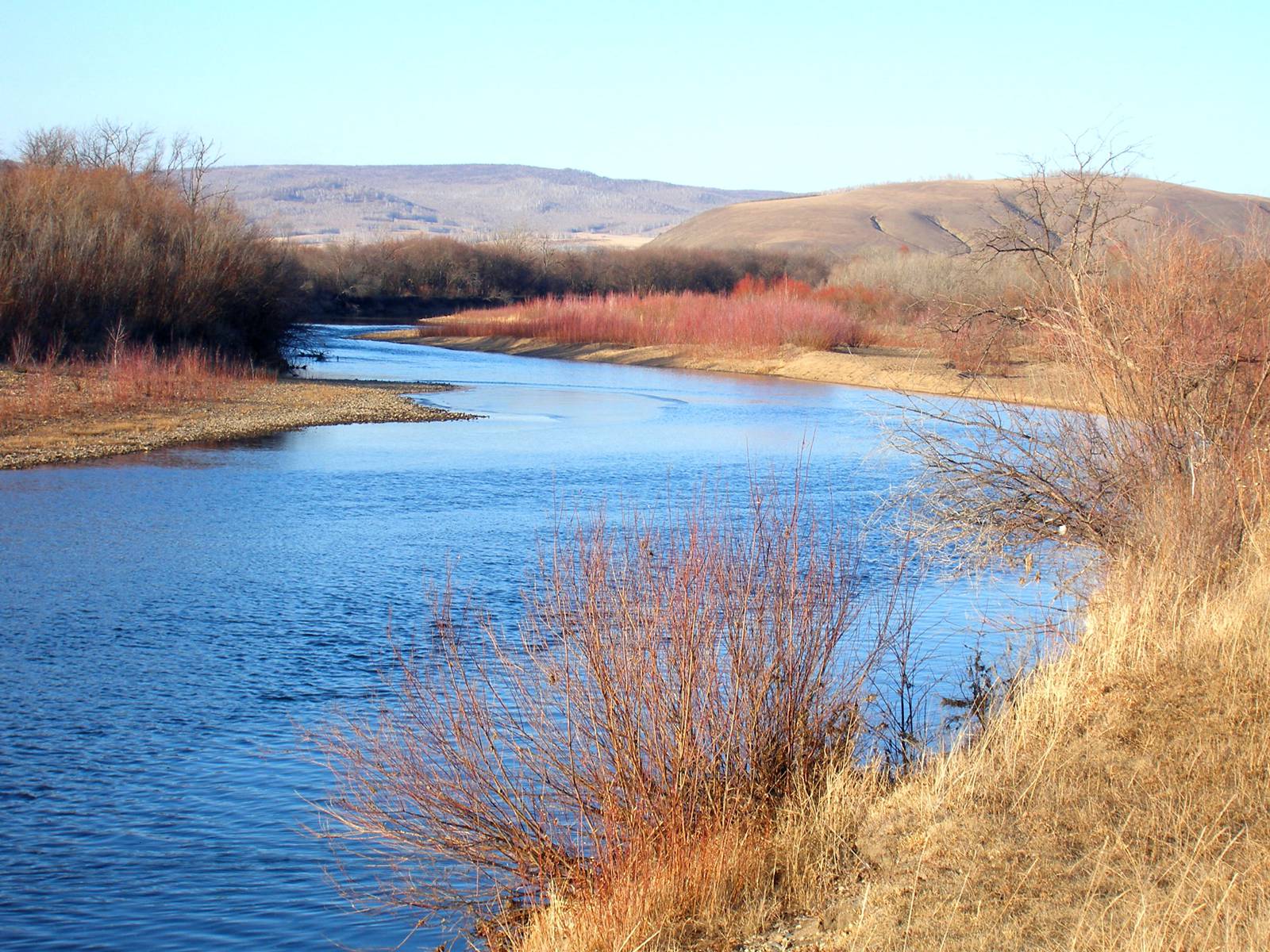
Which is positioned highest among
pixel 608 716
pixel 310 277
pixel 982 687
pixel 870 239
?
pixel 870 239

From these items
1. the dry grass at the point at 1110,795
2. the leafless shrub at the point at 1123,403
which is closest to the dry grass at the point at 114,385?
the leafless shrub at the point at 1123,403

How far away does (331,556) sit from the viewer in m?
14.6

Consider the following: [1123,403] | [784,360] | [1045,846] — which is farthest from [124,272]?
[1045,846]

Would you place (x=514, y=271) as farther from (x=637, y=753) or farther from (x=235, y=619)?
(x=637, y=753)

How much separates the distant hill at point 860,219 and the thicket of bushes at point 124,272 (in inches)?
3569

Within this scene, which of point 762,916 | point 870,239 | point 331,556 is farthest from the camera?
point 870,239

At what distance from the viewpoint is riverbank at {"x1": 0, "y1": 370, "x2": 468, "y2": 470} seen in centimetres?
2311

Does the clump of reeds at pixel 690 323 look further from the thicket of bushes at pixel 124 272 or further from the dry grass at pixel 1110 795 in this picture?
the dry grass at pixel 1110 795

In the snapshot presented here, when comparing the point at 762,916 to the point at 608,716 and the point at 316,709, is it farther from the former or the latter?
the point at 316,709

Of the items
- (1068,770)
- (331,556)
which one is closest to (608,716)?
(1068,770)

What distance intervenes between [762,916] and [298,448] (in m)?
21.2

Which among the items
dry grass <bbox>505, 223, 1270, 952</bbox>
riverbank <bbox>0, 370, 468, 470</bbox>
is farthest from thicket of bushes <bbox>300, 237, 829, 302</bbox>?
dry grass <bbox>505, 223, 1270, 952</bbox>

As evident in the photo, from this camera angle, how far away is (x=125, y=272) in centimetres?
3512

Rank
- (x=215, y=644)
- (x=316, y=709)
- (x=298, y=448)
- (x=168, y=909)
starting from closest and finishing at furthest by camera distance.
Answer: (x=168, y=909) < (x=316, y=709) < (x=215, y=644) < (x=298, y=448)
